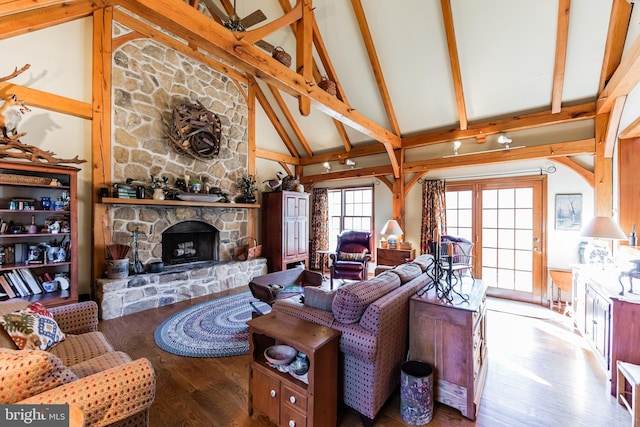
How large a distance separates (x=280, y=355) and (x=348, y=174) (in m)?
5.16

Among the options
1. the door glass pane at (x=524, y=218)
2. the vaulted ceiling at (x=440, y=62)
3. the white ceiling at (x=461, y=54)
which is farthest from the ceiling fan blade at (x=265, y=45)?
the door glass pane at (x=524, y=218)

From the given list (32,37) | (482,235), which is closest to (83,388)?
(32,37)

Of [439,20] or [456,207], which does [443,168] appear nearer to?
[456,207]

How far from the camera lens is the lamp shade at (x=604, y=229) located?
285 cm

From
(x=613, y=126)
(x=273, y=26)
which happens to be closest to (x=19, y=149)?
(x=273, y=26)

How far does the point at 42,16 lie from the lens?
11.2 feet

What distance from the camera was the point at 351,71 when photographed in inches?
199

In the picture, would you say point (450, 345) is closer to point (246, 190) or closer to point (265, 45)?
point (265, 45)

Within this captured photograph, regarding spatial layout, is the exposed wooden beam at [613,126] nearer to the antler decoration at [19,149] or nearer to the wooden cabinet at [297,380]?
the wooden cabinet at [297,380]

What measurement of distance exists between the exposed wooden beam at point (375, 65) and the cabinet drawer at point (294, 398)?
4793 mm

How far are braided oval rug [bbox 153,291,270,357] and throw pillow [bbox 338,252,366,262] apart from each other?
1.94 m

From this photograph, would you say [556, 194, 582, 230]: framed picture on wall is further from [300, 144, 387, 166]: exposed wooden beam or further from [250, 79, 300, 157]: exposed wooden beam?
[250, 79, 300, 157]: exposed wooden beam

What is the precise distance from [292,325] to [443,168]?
4445 mm

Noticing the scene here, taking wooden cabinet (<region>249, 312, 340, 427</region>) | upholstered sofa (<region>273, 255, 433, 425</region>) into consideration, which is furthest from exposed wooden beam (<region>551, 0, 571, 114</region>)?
wooden cabinet (<region>249, 312, 340, 427</region>)
